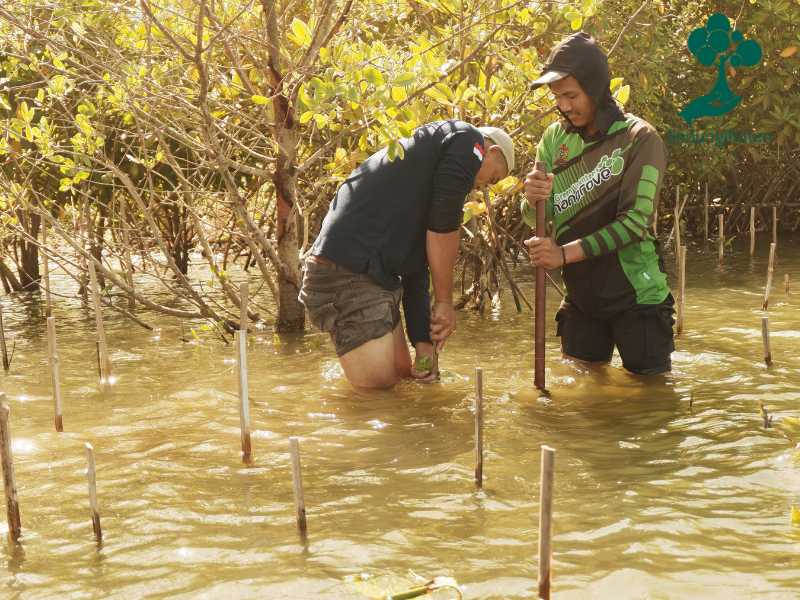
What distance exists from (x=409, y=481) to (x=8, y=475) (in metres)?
1.58

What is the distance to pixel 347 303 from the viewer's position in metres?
5.18

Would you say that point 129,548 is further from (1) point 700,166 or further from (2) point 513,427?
(1) point 700,166

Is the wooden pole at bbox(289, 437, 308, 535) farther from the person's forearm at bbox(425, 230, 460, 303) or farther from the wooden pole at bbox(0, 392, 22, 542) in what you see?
the person's forearm at bbox(425, 230, 460, 303)

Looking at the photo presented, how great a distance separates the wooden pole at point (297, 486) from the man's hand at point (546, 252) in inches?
79.7

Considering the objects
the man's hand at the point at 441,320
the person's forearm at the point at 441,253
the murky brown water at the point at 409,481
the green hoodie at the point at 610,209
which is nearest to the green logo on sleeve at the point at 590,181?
the green hoodie at the point at 610,209

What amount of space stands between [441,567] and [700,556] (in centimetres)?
87

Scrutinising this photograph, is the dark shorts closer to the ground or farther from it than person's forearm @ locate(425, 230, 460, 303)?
closer to the ground

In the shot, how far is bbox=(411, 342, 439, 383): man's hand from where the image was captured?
5.52 metres

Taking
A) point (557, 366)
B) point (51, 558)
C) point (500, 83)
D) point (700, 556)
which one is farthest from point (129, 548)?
point (500, 83)

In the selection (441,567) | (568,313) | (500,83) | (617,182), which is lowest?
(441,567)

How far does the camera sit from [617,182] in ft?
16.5

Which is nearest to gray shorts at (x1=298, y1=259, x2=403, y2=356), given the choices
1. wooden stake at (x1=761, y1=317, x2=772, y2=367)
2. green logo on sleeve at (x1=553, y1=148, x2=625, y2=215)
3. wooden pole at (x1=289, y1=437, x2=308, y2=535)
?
green logo on sleeve at (x1=553, y1=148, x2=625, y2=215)

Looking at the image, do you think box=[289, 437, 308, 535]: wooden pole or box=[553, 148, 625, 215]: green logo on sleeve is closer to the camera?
box=[289, 437, 308, 535]: wooden pole

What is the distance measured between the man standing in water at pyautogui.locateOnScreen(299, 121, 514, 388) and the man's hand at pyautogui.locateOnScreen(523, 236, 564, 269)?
0.40 metres
